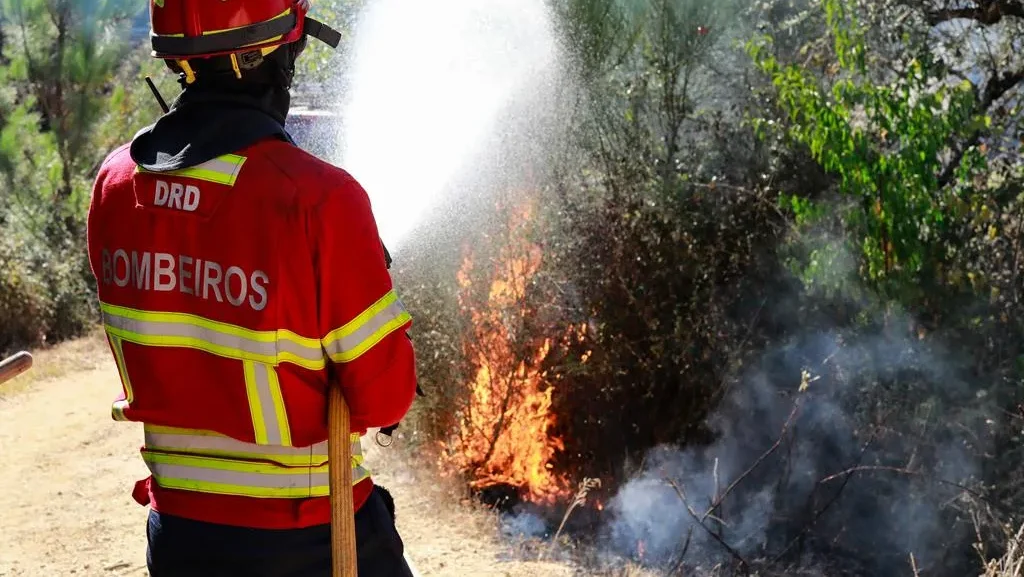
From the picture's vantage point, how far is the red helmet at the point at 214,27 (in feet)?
6.57

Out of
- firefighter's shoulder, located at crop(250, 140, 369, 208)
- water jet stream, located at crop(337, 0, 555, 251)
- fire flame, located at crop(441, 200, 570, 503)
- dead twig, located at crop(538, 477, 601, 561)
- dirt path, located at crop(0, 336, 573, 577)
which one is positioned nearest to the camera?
firefighter's shoulder, located at crop(250, 140, 369, 208)

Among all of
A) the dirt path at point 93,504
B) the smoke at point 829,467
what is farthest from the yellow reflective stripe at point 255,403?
the smoke at point 829,467

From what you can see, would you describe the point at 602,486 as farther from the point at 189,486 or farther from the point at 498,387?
the point at 189,486

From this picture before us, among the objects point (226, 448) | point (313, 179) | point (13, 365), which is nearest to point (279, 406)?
point (226, 448)

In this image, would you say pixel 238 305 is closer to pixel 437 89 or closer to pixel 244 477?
pixel 244 477

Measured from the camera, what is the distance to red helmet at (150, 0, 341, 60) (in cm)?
200

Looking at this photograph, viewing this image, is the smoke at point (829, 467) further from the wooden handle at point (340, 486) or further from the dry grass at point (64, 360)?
the dry grass at point (64, 360)

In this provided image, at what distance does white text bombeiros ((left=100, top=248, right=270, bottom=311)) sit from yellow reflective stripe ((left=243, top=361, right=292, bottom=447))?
5.2 inches

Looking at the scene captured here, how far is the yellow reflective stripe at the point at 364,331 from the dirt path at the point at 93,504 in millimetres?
3242

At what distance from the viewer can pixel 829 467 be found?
6840 millimetres

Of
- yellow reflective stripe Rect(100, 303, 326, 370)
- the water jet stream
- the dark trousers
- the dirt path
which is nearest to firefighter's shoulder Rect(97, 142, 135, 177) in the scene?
yellow reflective stripe Rect(100, 303, 326, 370)

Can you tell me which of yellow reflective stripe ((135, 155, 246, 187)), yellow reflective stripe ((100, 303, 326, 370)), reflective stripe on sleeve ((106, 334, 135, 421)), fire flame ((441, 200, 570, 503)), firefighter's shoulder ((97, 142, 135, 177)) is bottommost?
fire flame ((441, 200, 570, 503))

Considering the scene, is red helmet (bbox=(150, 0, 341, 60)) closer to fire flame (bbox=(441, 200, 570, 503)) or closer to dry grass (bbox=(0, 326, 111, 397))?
fire flame (bbox=(441, 200, 570, 503))

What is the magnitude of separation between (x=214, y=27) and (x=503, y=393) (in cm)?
456
